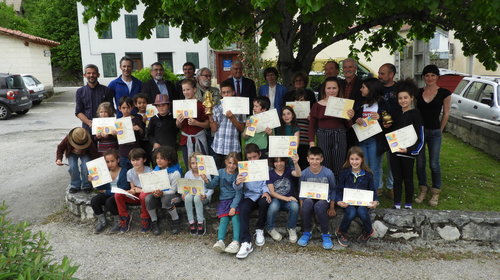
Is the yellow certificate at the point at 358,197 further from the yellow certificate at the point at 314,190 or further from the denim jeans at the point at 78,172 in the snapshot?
the denim jeans at the point at 78,172

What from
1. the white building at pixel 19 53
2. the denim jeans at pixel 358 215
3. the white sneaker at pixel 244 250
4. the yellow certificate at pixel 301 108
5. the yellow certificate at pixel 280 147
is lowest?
the white sneaker at pixel 244 250

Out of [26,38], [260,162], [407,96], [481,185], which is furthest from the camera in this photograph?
[26,38]

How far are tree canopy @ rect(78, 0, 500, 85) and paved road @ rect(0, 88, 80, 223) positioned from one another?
3.15m

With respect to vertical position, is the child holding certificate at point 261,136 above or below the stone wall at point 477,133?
above

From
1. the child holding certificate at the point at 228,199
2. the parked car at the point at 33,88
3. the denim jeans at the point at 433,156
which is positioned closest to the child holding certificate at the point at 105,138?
the child holding certificate at the point at 228,199

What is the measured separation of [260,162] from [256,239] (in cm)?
98

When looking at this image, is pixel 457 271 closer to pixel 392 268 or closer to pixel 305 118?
pixel 392 268

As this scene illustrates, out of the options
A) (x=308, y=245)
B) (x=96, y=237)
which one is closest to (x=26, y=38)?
(x=96, y=237)

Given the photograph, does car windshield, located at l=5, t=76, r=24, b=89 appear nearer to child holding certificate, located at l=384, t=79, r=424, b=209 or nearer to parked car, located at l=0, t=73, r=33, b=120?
parked car, located at l=0, t=73, r=33, b=120

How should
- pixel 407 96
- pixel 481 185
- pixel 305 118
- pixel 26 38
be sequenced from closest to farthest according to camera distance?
pixel 407 96, pixel 305 118, pixel 481 185, pixel 26 38

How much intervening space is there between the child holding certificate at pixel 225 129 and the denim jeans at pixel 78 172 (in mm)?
2061

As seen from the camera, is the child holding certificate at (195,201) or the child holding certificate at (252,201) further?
the child holding certificate at (195,201)

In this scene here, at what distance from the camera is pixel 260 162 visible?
4.86 metres

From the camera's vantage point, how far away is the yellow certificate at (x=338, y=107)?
511 cm
